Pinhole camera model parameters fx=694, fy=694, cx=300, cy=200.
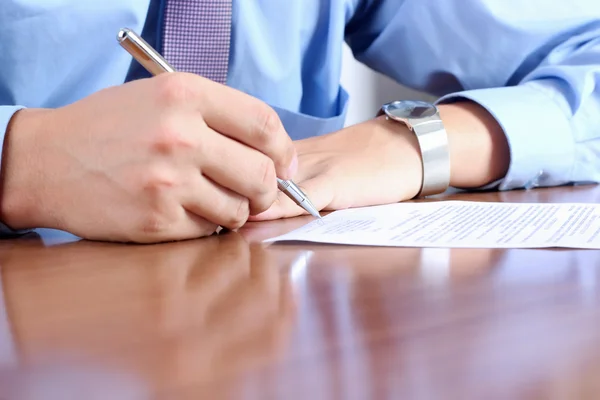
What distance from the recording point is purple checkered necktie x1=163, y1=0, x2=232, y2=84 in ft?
2.32

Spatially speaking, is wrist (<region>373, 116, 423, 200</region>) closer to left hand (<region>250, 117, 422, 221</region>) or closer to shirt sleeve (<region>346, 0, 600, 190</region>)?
left hand (<region>250, 117, 422, 221</region>)

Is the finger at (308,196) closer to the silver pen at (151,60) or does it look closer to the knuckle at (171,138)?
the silver pen at (151,60)

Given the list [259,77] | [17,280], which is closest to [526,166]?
[259,77]

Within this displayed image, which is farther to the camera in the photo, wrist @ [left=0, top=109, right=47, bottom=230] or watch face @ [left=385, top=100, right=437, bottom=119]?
watch face @ [left=385, top=100, right=437, bottom=119]

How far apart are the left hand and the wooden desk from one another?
192mm

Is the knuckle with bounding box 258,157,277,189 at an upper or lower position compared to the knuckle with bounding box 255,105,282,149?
lower

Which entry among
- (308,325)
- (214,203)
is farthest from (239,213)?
(308,325)

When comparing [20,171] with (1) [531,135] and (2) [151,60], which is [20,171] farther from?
(1) [531,135]

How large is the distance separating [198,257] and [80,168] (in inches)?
4.5

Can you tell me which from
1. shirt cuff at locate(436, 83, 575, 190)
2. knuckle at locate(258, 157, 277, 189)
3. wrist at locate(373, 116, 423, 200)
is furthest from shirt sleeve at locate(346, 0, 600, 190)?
knuckle at locate(258, 157, 277, 189)

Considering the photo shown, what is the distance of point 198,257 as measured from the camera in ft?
1.30

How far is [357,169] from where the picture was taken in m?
0.64

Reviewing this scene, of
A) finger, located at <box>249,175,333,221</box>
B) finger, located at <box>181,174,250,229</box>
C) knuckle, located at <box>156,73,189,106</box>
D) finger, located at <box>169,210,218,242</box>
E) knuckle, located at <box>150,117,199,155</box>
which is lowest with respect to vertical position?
finger, located at <box>249,175,333,221</box>

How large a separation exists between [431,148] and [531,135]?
0.44ft
